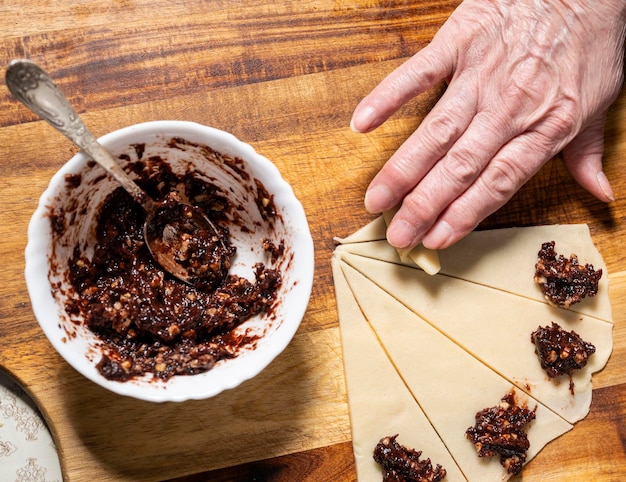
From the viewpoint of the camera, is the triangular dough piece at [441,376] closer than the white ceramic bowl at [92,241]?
No

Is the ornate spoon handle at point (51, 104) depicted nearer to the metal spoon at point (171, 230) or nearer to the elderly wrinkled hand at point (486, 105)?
the metal spoon at point (171, 230)

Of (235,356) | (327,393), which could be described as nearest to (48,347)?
(235,356)

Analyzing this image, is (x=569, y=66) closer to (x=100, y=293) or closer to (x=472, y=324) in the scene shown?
(x=472, y=324)

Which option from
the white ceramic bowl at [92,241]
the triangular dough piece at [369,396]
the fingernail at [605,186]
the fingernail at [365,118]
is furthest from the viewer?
the fingernail at [605,186]

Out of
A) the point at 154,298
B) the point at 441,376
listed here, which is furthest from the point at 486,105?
the point at 154,298

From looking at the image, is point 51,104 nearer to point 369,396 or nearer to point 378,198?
point 378,198

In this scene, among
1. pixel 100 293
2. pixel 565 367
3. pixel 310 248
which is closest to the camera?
pixel 310 248

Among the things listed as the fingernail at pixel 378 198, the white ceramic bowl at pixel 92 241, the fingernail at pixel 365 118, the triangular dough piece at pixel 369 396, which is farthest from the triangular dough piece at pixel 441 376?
the fingernail at pixel 365 118
